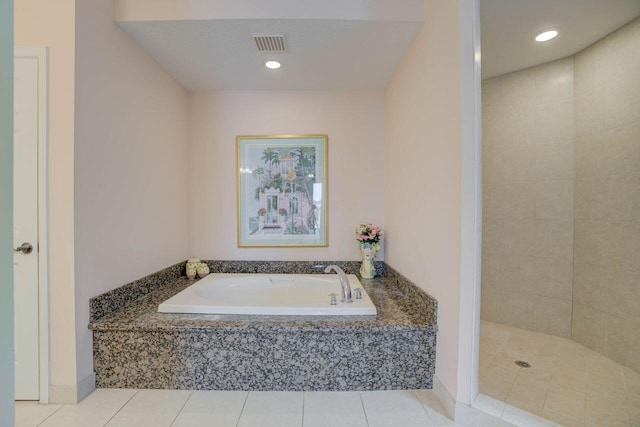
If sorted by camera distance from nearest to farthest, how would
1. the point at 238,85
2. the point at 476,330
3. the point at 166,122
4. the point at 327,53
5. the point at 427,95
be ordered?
the point at 476,330
the point at 427,95
the point at 327,53
the point at 166,122
the point at 238,85

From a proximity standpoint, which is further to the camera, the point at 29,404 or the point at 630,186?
the point at 630,186

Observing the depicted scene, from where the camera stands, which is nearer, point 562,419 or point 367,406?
point 562,419

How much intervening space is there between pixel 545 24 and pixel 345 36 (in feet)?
4.26

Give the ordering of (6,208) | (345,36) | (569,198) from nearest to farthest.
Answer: (6,208) < (345,36) < (569,198)

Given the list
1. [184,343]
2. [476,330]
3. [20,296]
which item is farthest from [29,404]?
[476,330]

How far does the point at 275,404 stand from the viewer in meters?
1.62

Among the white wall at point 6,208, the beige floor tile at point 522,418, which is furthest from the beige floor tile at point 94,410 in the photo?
the beige floor tile at point 522,418

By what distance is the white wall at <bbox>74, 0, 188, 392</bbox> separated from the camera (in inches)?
64.9

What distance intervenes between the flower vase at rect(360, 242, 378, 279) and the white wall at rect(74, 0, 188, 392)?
1720 millimetres

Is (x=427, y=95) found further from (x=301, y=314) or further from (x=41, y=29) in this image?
(x=41, y=29)

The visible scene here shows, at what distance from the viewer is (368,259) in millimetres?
2711

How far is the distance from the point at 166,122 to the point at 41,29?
3.09ft

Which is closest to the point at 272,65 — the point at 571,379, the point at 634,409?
the point at 571,379

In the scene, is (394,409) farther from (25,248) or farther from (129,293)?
(25,248)
